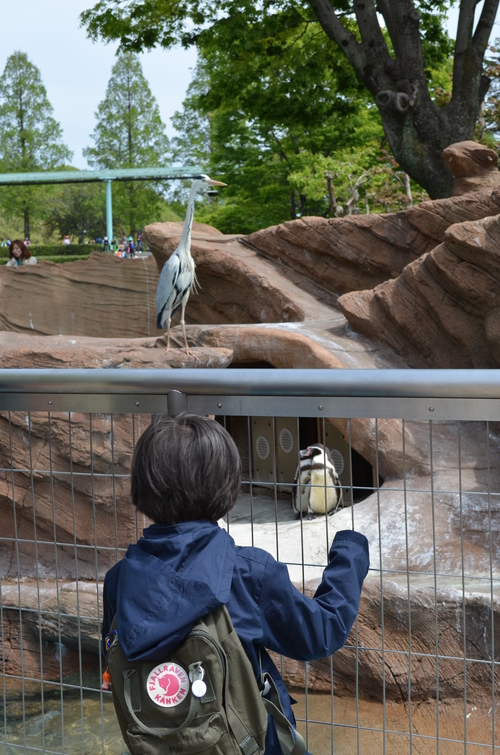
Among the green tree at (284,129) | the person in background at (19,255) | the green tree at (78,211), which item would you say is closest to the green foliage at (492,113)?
the green tree at (284,129)

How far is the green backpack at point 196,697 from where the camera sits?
1316 millimetres

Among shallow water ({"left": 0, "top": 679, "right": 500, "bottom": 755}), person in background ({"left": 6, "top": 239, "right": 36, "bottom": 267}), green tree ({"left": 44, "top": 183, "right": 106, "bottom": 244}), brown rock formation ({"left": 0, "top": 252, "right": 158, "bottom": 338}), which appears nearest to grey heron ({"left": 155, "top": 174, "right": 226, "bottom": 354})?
shallow water ({"left": 0, "top": 679, "right": 500, "bottom": 755})

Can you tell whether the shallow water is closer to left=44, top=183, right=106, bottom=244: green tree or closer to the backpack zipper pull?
the backpack zipper pull

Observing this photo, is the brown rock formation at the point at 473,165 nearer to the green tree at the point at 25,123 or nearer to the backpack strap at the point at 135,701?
the backpack strap at the point at 135,701

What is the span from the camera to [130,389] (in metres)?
2.12

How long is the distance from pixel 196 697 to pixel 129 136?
36.4 metres

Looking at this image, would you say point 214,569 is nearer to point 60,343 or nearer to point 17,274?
point 60,343

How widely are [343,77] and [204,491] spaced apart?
1262cm

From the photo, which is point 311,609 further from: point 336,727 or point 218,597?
point 336,727

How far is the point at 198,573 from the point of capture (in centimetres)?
136

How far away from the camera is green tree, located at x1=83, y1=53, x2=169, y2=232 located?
3459cm

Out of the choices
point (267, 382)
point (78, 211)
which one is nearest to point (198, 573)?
point (267, 382)

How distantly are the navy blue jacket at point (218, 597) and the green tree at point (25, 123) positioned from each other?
35.3m

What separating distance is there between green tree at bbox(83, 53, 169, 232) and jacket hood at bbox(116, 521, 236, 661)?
33.7m
